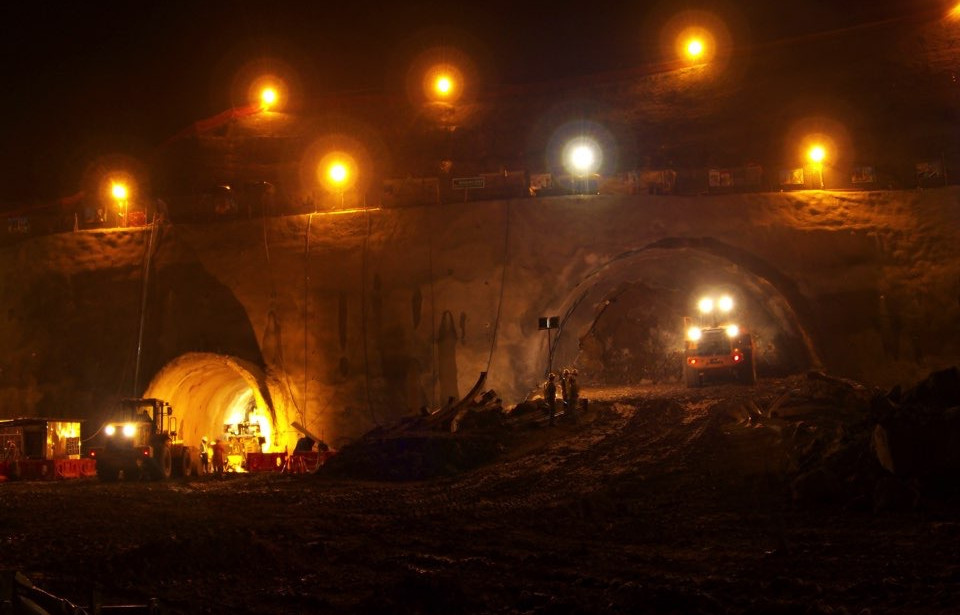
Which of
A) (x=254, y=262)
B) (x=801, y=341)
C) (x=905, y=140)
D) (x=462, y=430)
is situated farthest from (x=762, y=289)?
(x=254, y=262)

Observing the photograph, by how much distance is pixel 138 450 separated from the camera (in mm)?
19281

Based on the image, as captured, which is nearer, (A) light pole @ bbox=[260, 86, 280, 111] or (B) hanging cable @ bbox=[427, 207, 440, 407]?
(B) hanging cable @ bbox=[427, 207, 440, 407]

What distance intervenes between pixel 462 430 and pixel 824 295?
12.6 metres

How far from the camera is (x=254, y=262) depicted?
87.2 feet

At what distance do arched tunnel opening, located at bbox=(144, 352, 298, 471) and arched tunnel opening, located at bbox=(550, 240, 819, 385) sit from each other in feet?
29.7

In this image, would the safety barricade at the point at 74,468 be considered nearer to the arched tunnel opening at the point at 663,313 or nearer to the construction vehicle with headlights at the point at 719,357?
the arched tunnel opening at the point at 663,313

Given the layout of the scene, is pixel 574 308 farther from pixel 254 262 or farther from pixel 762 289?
pixel 254 262

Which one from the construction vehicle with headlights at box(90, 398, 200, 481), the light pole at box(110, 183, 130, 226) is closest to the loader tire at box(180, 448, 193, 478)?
the construction vehicle with headlights at box(90, 398, 200, 481)

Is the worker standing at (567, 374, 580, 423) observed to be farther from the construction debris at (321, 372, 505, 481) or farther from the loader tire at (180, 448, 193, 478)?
the loader tire at (180, 448, 193, 478)

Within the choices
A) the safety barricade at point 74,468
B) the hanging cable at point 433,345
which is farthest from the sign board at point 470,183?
the safety barricade at point 74,468

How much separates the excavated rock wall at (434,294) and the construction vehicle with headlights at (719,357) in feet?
8.25

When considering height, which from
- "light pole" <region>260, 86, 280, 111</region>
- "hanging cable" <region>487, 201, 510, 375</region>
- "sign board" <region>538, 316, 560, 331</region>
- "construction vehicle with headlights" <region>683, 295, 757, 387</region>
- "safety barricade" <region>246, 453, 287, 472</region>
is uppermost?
"light pole" <region>260, 86, 280, 111</region>

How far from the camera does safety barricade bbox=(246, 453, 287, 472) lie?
72.1ft

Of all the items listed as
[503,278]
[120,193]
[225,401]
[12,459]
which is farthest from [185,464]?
[120,193]
